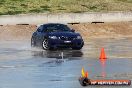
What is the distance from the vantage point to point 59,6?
59938 mm

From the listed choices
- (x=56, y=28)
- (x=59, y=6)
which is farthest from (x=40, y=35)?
(x=59, y=6)

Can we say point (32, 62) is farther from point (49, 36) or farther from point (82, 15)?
point (82, 15)

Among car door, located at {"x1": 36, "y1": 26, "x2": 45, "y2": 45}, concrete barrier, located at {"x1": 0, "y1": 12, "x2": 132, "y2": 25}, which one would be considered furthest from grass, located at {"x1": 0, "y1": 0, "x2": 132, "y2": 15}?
car door, located at {"x1": 36, "y1": 26, "x2": 45, "y2": 45}

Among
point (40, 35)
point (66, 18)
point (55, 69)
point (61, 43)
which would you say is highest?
point (55, 69)

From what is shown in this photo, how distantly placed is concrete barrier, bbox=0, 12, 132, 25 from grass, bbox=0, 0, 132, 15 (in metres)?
2.89

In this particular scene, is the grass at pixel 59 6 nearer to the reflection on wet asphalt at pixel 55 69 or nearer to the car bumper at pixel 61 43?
the car bumper at pixel 61 43

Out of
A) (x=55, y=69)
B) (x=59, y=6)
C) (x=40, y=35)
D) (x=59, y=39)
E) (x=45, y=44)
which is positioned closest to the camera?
(x=55, y=69)

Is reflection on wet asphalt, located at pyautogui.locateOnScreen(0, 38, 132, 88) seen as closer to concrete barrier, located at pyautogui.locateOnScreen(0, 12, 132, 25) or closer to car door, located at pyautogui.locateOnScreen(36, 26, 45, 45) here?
car door, located at pyautogui.locateOnScreen(36, 26, 45, 45)

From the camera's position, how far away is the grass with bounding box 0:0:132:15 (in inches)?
2243

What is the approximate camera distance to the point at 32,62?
928 inches

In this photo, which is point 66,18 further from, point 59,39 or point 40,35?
point 59,39

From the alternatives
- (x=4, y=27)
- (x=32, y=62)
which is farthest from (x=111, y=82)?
(x=4, y=27)

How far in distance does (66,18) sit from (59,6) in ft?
23.0

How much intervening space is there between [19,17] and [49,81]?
35.3 m
